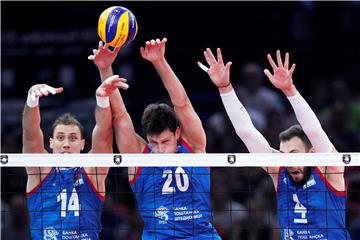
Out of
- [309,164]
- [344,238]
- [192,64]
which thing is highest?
[192,64]

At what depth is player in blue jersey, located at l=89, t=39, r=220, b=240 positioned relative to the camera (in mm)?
8875

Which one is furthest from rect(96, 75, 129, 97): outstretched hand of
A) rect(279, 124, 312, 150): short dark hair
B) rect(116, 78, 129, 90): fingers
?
rect(279, 124, 312, 150): short dark hair

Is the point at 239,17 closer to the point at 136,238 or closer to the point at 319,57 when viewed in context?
the point at 319,57

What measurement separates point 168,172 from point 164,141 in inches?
10.9

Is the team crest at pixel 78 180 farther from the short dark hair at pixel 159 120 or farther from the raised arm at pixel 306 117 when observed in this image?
the raised arm at pixel 306 117

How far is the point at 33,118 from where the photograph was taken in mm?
8984

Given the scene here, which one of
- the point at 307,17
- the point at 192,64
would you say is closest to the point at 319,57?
the point at 307,17

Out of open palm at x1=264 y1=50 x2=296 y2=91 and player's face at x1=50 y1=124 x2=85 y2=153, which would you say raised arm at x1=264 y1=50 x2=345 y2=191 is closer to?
open palm at x1=264 y1=50 x2=296 y2=91

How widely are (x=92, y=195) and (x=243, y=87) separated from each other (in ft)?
19.7

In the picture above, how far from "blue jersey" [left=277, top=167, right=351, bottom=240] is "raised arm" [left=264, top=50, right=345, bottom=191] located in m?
0.09

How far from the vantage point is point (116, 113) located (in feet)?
29.8

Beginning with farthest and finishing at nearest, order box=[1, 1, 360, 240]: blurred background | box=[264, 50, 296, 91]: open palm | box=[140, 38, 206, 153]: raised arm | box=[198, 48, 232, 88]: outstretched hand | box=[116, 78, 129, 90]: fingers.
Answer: box=[1, 1, 360, 240]: blurred background
box=[140, 38, 206, 153]: raised arm
box=[198, 48, 232, 88]: outstretched hand
box=[264, 50, 296, 91]: open palm
box=[116, 78, 129, 90]: fingers

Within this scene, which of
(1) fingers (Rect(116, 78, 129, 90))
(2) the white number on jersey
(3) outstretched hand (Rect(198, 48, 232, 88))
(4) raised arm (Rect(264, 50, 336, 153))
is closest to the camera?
(1) fingers (Rect(116, 78, 129, 90))

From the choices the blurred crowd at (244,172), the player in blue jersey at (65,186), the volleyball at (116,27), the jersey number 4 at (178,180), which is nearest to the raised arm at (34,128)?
the player in blue jersey at (65,186)
